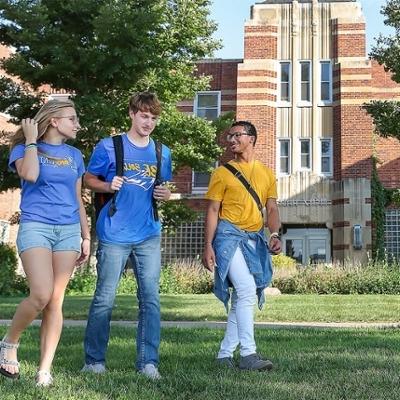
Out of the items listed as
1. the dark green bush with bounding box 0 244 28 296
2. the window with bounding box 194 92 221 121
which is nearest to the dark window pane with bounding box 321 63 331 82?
the window with bounding box 194 92 221 121

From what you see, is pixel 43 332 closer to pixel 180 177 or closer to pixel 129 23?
pixel 129 23

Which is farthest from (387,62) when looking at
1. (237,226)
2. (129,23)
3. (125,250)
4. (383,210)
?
(383,210)

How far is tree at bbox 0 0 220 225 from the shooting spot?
620 inches

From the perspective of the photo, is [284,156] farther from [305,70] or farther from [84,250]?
[84,250]

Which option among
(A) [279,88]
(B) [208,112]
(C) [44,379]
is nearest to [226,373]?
(C) [44,379]

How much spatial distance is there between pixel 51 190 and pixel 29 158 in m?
0.28

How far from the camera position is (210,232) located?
535 cm

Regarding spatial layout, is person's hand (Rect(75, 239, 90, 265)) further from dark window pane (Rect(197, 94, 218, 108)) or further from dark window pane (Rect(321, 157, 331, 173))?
dark window pane (Rect(197, 94, 218, 108))

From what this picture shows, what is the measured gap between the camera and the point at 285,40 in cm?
2702

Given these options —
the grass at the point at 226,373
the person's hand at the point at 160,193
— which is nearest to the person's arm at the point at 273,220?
the grass at the point at 226,373

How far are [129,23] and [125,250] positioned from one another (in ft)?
37.9

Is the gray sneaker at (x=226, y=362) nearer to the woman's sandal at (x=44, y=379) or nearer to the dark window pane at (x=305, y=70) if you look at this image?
the woman's sandal at (x=44, y=379)

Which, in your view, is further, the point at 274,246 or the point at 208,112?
the point at 208,112

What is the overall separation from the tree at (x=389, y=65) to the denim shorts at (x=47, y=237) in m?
10.5
